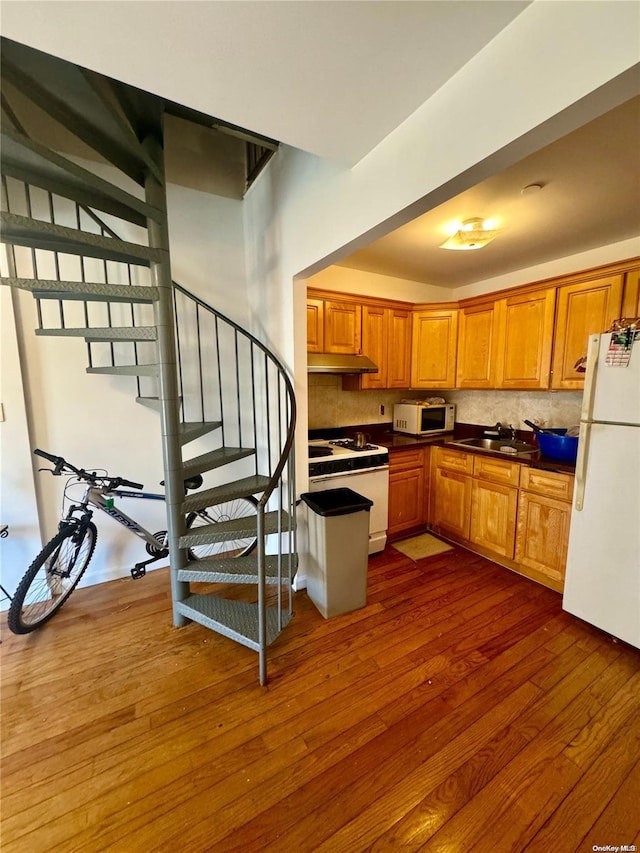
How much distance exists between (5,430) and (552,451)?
3850 mm

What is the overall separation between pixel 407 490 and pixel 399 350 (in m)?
1.39

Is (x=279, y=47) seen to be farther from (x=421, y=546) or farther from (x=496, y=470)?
(x=421, y=546)

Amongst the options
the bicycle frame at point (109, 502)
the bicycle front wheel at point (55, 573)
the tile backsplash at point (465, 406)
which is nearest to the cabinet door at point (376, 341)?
the tile backsplash at point (465, 406)

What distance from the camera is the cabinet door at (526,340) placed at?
2.61 meters

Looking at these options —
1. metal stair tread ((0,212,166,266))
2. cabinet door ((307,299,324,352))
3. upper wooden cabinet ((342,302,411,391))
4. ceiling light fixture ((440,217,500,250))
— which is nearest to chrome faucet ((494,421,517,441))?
upper wooden cabinet ((342,302,411,391))

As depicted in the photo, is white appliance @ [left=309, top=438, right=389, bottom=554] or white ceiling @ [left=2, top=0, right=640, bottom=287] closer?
white ceiling @ [left=2, top=0, right=640, bottom=287]

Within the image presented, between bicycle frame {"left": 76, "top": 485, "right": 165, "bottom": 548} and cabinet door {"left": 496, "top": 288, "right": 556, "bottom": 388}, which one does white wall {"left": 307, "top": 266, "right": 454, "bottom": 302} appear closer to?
cabinet door {"left": 496, "top": 288, "right": 556, "bottom": 388}

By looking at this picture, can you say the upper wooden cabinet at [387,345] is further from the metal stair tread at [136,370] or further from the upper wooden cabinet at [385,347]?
the metal stair tread at [136,370]

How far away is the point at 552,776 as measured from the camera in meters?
1.27

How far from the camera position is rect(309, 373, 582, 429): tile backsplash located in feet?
9.59

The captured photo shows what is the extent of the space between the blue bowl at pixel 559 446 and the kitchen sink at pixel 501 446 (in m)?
0.16

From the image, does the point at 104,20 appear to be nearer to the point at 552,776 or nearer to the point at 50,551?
the point at 50,551

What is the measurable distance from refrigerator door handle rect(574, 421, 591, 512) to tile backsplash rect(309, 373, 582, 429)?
3.49ft

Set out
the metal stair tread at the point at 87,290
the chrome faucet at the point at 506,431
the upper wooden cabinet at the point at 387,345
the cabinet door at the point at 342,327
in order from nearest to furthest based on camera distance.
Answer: the metal stair tread at the point at 87,290, the cabinet door at the point at 342,327, the upper wooden cabinet at the point at 387,345, the chrome faucet at the point at 506,431
